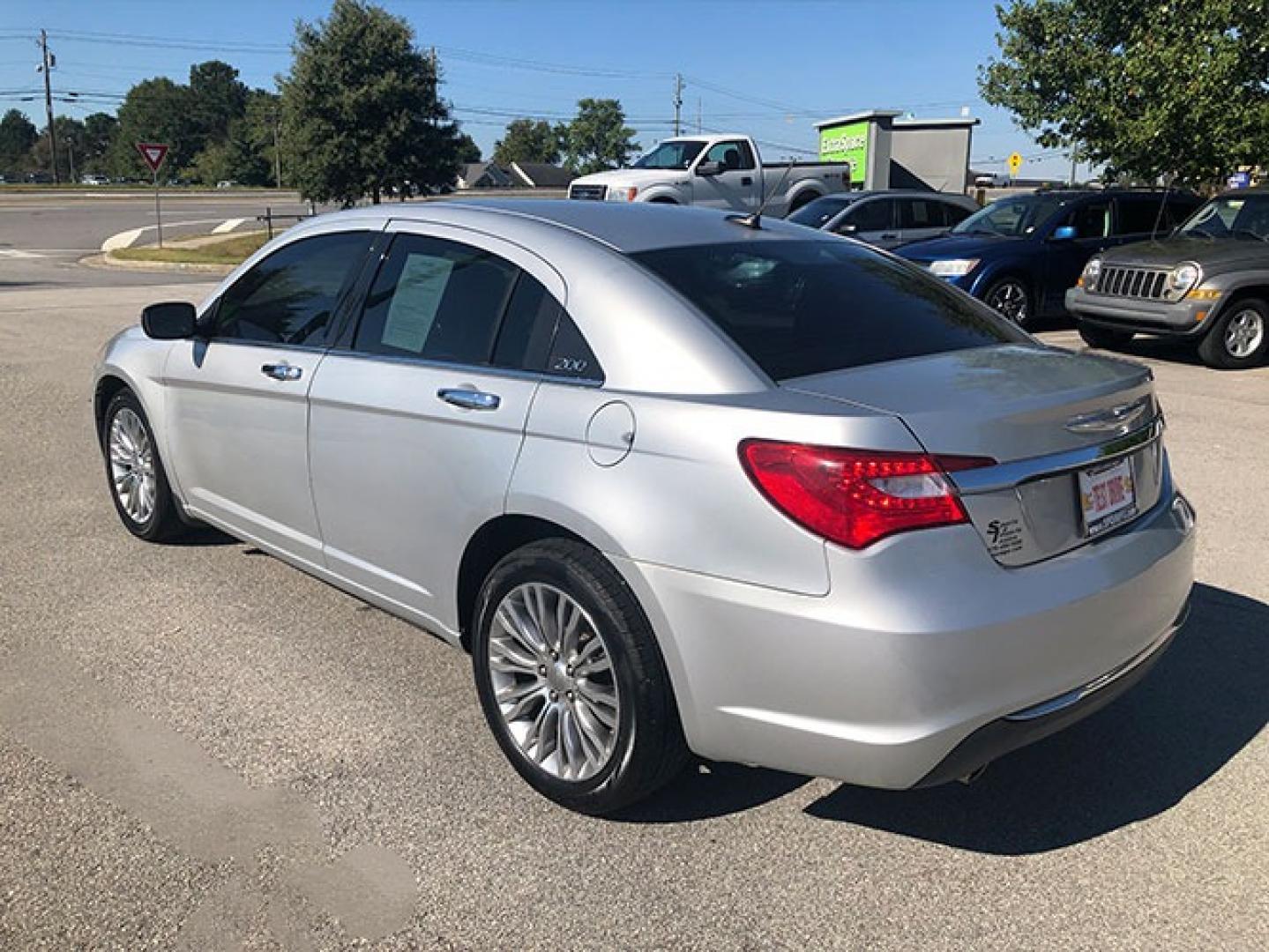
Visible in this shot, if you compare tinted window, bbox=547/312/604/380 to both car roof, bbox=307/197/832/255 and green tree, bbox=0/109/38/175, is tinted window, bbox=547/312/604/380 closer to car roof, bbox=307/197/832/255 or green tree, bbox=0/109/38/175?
car roof, bbox=307/197/832/255

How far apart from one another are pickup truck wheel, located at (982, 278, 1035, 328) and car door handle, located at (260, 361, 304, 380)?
10229mm

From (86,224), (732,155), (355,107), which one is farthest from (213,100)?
(732,155)

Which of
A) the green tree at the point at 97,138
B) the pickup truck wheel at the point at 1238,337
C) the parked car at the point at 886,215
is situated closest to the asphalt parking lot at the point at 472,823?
the pickup truck wheel at the point at 1238,337

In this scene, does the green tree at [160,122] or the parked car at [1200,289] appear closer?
the parked car at [1200,289]

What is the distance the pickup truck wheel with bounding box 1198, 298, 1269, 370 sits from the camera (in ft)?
34.6

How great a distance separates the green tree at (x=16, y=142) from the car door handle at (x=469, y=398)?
16487 cm

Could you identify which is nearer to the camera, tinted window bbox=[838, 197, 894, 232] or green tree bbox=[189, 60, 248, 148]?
tinted window bbox=[838, 197, 894, 232]

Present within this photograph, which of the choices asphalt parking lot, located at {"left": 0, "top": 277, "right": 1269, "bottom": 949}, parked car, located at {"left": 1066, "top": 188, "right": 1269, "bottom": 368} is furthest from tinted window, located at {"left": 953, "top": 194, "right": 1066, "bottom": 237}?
asphalt parking lot, located at {"left": 0, "top": 277, "right": 1269, "bottom": 949}

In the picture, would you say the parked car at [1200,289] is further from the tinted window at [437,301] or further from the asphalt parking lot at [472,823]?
the tinted window at [437,301]

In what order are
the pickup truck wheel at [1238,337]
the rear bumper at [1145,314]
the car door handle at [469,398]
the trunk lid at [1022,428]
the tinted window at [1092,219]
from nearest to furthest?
1. the trunk lid at [1022,428]
2. the car door handle at [469,398]
3. the rear bumper at [1145,314]
4. the pickup truck wheel at [1238,337]
5. the tinted window at [1092,219]

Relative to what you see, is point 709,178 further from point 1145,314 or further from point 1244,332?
point 1244,332

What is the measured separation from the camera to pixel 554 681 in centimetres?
307

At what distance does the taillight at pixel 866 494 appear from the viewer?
2.46 metres

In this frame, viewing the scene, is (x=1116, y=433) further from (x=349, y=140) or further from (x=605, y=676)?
(x=349, y=140)
